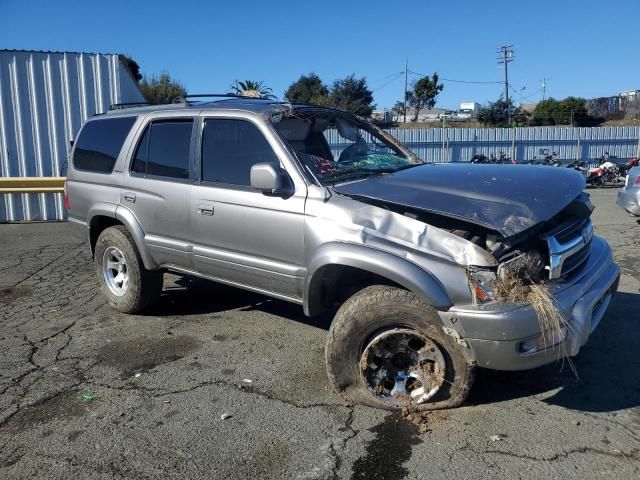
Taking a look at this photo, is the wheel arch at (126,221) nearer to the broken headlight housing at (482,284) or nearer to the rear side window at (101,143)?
the rear side window at (101,143)

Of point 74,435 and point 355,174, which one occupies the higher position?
point 355,174

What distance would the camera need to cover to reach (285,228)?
380 cm

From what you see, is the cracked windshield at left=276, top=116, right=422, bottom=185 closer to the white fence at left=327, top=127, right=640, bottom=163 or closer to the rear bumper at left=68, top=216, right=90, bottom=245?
the rear bumper at left=68, top=216, right=90, bottom=245

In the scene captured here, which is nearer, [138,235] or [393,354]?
[393,354]

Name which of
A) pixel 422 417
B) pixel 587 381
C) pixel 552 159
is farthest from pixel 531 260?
pixel 552 159

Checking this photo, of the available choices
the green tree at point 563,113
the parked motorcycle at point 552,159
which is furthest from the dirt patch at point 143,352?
the green tree at point 563,113

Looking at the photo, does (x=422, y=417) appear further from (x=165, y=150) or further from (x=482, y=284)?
(x=165, y=150)

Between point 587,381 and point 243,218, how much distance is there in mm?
2753

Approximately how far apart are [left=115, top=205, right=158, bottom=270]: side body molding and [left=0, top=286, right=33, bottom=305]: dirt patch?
2.03m

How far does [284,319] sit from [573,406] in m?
2.65

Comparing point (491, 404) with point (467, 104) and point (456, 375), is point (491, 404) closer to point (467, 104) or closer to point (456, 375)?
point (456, 375)

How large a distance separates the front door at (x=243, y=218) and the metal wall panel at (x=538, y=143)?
744 inches

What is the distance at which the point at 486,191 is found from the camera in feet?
11.2

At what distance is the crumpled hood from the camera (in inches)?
121
